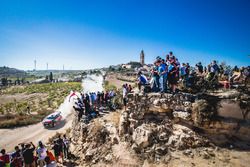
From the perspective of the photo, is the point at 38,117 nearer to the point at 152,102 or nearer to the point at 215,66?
the point at 152,102

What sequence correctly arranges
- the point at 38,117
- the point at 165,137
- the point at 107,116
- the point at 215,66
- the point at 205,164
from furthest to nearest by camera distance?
the point at 38,117 → the point at 107,116 → the point at 215,66 → the point at 165,137 → the point at 205,164

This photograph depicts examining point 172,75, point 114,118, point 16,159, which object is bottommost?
point 16,159

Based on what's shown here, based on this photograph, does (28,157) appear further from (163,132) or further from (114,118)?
(163,132)

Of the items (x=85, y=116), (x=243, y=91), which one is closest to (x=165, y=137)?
(x=243, y=91)

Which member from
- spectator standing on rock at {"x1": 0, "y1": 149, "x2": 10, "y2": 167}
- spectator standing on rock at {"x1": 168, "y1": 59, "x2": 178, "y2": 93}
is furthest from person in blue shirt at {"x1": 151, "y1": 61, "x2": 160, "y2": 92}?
spectator standing on rock at {"x1": 0, "y1": 149, "x2": 10, "y2": 167}

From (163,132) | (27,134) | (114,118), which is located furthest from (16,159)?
(27,134)

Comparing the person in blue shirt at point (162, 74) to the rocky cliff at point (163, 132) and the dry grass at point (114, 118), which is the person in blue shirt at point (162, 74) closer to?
the rocky cliff at point (163, 132)

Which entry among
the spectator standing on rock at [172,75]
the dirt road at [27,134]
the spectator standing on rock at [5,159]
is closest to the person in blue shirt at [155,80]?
the spectator standing on rock at [172,75]

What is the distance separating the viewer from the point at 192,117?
29.9ft

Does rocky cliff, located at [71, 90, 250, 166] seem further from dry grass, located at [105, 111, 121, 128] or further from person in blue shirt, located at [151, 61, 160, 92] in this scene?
dry grass, located at [105, 111, 121, 128]

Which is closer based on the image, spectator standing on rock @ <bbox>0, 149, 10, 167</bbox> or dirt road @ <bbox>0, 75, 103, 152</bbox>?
spectator standing on rock @ <bbox>0, 149, 10, 167</bbox>

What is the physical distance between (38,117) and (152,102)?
90.4 ft

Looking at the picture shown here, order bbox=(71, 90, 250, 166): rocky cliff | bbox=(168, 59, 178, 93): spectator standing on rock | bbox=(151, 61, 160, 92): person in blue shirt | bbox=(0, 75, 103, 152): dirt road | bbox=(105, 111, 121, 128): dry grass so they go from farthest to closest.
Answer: bbox=(0, 75, 103, 152): dirt road, bbox=(105, 111, 121, 128): dry grass, bbox=(151, 61, 160, 92): person in blue shirt, bbox=(168, 59, 178, 93): spectator standing on rock, bbox=(71, 90, 250, 166): rocky cliff

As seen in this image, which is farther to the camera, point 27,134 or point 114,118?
point 27,134
